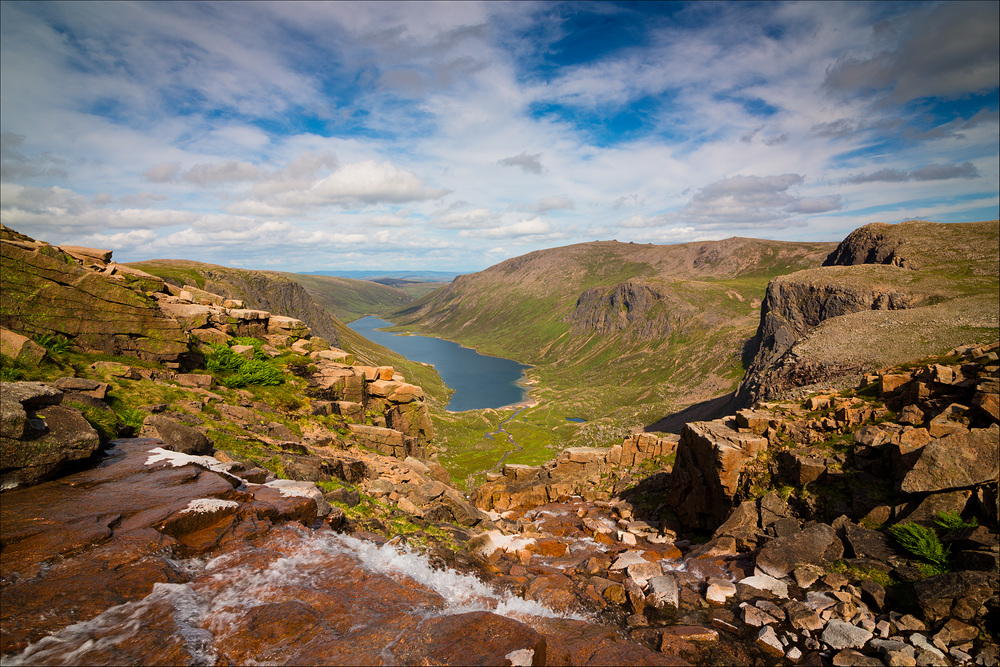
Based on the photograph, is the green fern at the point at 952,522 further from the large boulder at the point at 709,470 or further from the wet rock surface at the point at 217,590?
the wet rock surface at the point at 217,590

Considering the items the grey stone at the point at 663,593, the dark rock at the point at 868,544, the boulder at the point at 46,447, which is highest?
the boulder at the point at 46,447

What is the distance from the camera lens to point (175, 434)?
54.0 feet

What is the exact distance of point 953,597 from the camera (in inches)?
508

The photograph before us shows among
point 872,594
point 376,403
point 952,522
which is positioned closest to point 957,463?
point 952,522

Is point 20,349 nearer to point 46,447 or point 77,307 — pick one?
point 77,307

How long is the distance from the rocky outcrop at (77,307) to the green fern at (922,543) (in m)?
37.3

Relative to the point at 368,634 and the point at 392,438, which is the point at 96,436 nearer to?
the point at 368,634

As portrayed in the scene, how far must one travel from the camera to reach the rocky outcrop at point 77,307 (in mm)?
19891

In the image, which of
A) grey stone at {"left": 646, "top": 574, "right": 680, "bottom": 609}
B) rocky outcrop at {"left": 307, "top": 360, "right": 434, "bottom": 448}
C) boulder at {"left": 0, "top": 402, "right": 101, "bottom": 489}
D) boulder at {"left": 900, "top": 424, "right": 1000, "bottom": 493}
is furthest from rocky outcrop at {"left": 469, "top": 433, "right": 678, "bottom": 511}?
boulder at {"left": 0, "top": 402, "right": 101, "bottom": 489}

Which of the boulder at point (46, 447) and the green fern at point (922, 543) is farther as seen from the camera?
the green fern at point (922, 543)

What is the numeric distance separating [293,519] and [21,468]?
693cm

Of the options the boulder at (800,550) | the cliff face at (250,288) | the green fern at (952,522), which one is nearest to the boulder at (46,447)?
the boulder at (800,550)

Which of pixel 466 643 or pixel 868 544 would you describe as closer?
pixel 466 643

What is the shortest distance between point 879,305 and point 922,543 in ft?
473
